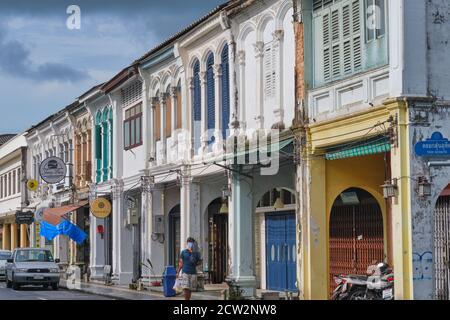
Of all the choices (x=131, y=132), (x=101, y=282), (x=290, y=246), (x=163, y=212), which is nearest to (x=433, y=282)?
(x=290, y=246)

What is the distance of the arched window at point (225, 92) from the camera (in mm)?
26500

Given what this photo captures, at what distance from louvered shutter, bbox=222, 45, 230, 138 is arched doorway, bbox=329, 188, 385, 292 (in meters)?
4.08

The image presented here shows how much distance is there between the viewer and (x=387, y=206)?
879 inches

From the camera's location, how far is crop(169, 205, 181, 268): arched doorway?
3378cm

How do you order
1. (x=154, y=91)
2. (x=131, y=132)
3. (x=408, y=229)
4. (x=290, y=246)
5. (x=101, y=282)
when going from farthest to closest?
1. (x=101, y=282)
2. (x=131, y=132)
3. (x=154, y=91)
4. (x=290, y=246)
5. (x=408, y=229)

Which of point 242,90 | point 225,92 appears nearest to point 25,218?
point 225,92

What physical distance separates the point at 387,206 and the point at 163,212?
1196 cm

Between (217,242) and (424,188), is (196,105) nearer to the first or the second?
(217,242)

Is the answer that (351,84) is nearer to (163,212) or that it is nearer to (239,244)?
(239,244)

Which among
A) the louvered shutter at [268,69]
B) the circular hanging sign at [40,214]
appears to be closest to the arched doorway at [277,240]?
the louvered shutter at [268,69]

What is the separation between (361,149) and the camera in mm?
19875

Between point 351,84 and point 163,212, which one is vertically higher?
point 351,84

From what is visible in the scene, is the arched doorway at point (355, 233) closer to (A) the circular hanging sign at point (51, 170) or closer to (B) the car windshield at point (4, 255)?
(A) the circular hanging sign at point (51, 170)

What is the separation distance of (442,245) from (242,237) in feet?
25.5
